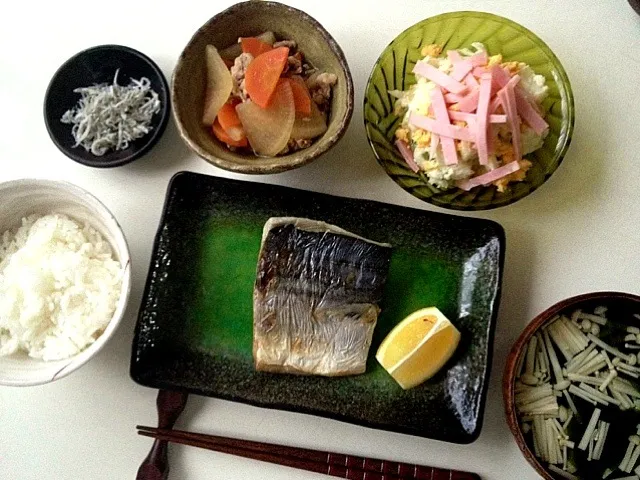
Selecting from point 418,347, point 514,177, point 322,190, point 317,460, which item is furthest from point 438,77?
point 317,460

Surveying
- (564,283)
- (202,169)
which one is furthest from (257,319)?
(564,283)

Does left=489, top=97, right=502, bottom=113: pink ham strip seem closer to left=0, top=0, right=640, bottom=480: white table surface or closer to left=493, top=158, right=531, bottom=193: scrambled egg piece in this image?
left=493, top=158, right=531, bottom=193: scrambled egg piece

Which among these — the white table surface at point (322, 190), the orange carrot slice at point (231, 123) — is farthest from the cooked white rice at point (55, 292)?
the orange carrot slice at point (231, 123)

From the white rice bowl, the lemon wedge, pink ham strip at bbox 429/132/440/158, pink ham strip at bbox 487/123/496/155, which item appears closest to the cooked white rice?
the white rice bowl

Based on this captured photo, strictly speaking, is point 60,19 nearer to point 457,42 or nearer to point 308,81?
point 308,81

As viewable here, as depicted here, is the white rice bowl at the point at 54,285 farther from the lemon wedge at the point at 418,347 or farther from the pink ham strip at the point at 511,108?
the pink ham strip at the point at 511,108
